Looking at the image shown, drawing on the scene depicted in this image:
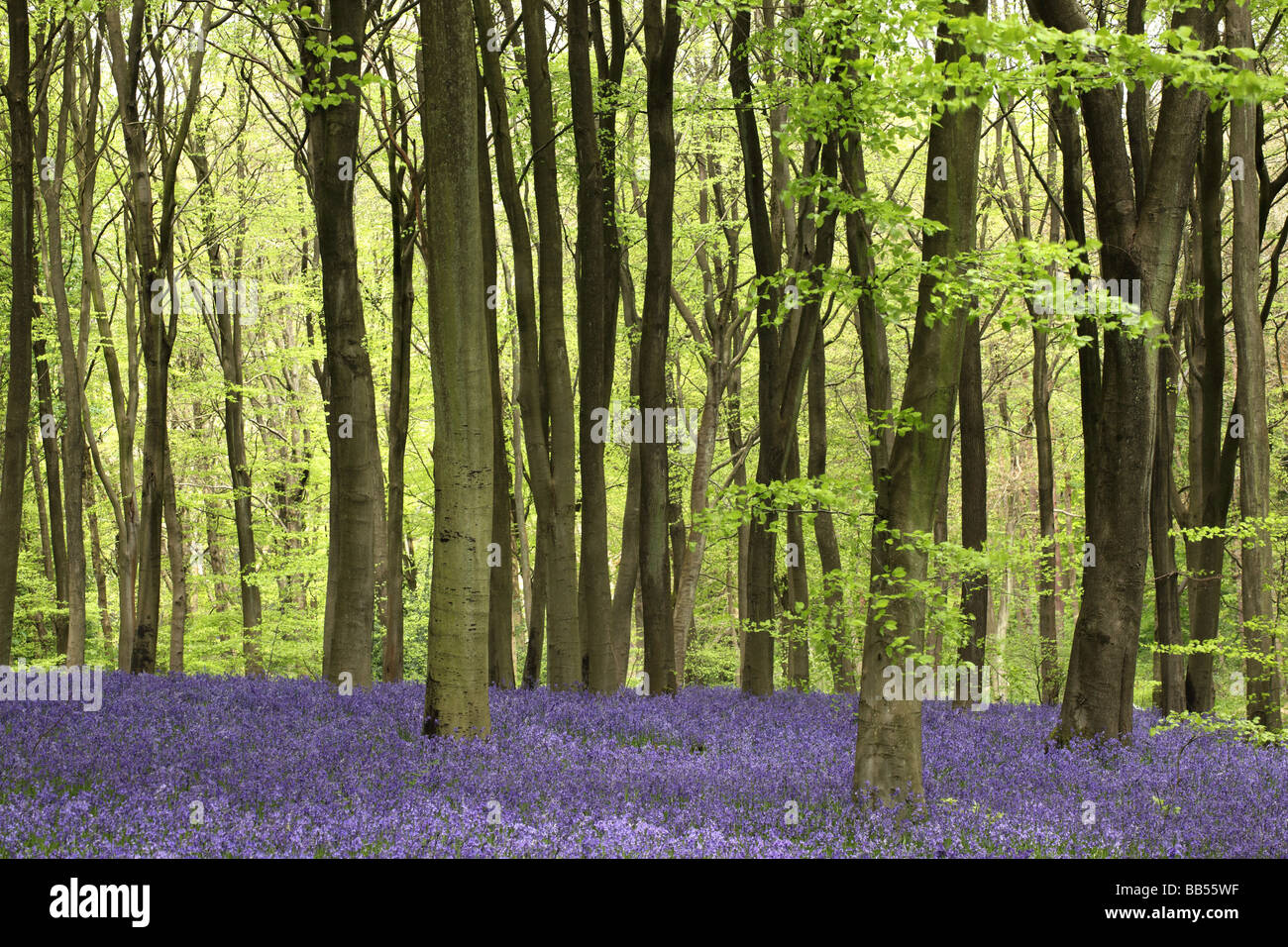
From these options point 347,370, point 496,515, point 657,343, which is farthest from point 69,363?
point 657,343

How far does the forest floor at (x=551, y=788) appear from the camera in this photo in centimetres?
496

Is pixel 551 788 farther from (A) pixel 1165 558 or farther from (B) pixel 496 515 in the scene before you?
(A) pixel 1165 558

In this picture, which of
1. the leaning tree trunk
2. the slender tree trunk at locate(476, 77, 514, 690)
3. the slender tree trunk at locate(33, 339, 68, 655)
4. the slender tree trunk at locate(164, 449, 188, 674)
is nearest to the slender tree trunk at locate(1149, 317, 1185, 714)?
the slender tree trunk at locate(476, 77, 514, 690)

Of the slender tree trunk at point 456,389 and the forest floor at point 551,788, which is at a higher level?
the slender tree trunk at point 456,389

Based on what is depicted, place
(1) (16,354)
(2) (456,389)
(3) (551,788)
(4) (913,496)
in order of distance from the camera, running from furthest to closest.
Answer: (1) (16,354) → (2) (456,389) → (4) (913,496) → (3) (551,788)

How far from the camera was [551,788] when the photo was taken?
625 centimetres

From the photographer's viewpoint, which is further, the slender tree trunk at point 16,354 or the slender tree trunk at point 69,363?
the slender tree trunk at point 69,363

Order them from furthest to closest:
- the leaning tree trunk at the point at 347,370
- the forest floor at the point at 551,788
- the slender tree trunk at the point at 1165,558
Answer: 1. the slender tree trunk at the point at 1165,558
2. the leaning tree trunk at the point at 347,370
3. the forest floor at the point at 551,788

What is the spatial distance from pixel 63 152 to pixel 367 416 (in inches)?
344

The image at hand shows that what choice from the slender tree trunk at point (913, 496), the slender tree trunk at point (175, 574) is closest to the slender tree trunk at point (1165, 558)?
the slender tree trunk at point (913, 496)

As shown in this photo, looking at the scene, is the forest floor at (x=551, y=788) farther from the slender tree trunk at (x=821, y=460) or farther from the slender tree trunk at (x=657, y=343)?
the slender tree trunk at (x=821, y=460)

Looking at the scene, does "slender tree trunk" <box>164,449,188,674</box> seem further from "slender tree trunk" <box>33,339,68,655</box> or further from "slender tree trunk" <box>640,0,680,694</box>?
"slender tree trunk" <box>640,0,680,694</box>

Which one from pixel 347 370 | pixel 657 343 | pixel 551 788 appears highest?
pixel 657 343
